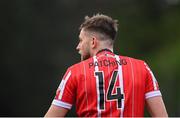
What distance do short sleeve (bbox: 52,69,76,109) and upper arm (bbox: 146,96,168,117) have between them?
597mm

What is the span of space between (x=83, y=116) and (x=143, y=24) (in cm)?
2471

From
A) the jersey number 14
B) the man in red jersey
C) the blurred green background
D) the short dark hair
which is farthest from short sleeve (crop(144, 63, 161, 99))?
the blurred green background

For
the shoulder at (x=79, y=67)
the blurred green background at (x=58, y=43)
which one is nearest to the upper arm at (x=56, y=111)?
the shoulder at (x=79, y=67)

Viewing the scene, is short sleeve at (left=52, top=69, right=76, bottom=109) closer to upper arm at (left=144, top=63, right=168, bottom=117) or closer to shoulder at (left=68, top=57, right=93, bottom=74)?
shoulder at (left=68, top=57, right=93, bottom=74)

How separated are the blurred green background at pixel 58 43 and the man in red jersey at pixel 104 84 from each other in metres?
17.6

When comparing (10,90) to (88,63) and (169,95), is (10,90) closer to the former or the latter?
(169,95)

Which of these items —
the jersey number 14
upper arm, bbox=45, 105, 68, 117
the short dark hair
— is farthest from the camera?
the short dark hair

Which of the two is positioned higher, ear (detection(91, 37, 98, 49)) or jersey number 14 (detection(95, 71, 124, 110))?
ear (detection(91, 37, 98, 49))

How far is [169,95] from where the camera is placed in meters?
27.5

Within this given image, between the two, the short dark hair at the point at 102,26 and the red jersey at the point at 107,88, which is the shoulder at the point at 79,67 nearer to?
the red jersey at the point at 107,88

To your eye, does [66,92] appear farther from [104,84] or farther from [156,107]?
[156,107]

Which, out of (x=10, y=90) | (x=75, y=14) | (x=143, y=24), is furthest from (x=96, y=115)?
(x=143, y=24)

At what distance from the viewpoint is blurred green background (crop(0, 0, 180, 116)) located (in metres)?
26.3

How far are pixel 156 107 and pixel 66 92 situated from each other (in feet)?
2.30
